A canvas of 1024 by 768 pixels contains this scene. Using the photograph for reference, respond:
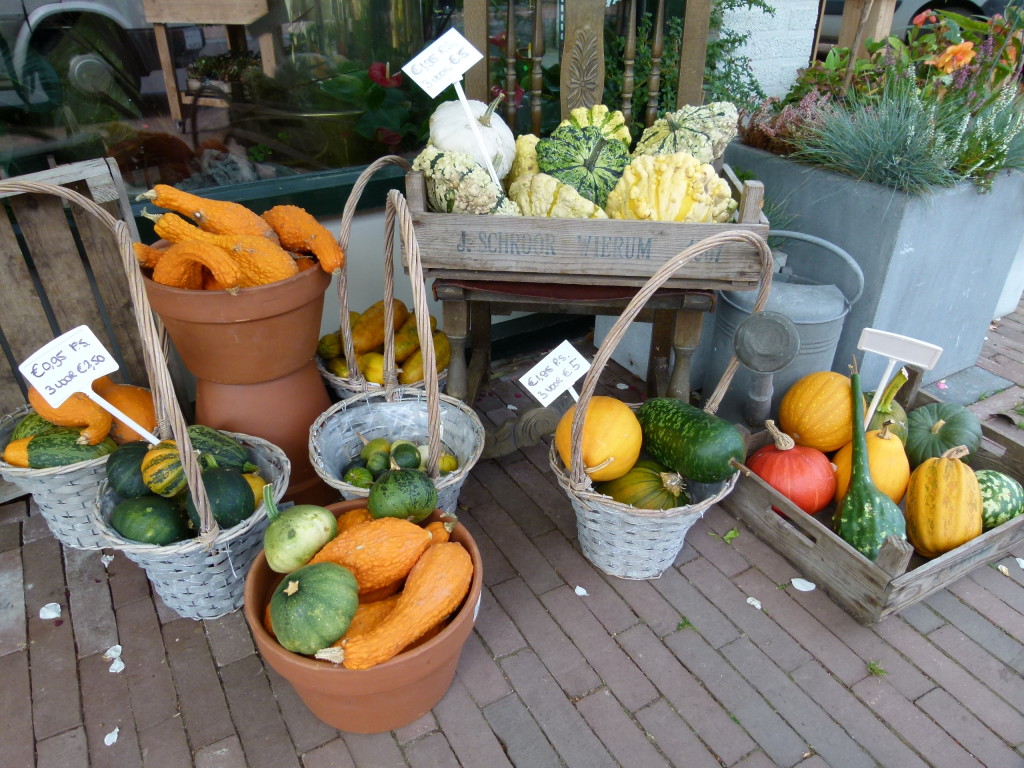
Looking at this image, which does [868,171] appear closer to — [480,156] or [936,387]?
[936,387]

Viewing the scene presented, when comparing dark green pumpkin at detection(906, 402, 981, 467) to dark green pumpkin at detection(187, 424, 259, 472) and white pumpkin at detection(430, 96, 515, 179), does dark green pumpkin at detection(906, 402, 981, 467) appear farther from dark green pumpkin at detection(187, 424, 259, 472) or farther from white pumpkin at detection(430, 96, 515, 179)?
dark green pumpkin at detection(187, 424, 259, 472)

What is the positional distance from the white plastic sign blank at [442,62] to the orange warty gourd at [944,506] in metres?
2.11

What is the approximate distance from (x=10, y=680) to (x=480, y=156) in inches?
89.0

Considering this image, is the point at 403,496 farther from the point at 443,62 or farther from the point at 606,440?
the point at 443,62

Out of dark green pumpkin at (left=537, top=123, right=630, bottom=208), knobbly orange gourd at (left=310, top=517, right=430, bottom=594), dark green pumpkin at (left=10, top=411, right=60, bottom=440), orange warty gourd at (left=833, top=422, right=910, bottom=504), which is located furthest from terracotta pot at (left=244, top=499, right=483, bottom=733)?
orange warty gourd at (left=833, top=422, right=910, bottom=504)

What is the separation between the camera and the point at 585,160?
2432 mm

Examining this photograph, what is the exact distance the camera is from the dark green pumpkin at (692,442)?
7.32 feet

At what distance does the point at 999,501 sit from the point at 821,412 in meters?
0.65

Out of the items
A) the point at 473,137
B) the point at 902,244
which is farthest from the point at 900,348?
the point at 473,137

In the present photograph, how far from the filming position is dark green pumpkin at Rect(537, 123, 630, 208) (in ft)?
7.85

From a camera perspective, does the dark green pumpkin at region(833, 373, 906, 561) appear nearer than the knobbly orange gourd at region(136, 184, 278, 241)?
No

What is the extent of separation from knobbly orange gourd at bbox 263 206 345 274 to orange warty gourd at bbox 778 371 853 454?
1.83 metres

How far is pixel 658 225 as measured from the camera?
216 cm

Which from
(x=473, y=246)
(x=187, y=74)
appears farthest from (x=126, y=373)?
(x=473, y=246)
